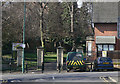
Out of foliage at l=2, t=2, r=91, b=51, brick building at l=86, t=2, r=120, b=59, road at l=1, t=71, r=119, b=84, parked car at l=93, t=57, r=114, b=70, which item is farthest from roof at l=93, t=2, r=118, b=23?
road at l=1, t=71, r=119, b=84

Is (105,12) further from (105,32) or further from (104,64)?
(104,64)

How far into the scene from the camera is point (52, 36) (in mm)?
43156

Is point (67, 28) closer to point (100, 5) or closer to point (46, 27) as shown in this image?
point (46, 27)

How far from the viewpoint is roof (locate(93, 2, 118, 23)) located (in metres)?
33.3

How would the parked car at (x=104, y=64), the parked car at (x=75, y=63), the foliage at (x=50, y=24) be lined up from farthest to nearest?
the foliage at (x=50, y=24), the parked car at (x=104, y=64), the parked car at (x=75, y=63)

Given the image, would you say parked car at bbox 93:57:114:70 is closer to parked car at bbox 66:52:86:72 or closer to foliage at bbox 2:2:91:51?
parked car at bbox 66:52:86:72

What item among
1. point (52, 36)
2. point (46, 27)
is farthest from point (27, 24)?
point (52, 36)

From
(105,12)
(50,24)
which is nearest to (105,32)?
(105,12)

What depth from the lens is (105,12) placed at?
3481cm

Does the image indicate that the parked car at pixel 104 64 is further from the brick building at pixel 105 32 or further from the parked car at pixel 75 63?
the brick building at pixel 105 32

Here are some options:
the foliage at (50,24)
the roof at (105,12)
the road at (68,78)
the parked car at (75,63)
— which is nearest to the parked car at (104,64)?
the parked car at (75,63)

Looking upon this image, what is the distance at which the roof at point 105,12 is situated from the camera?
109 ft

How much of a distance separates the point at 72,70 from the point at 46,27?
1861 centimetres

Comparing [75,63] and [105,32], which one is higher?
[105,32]
